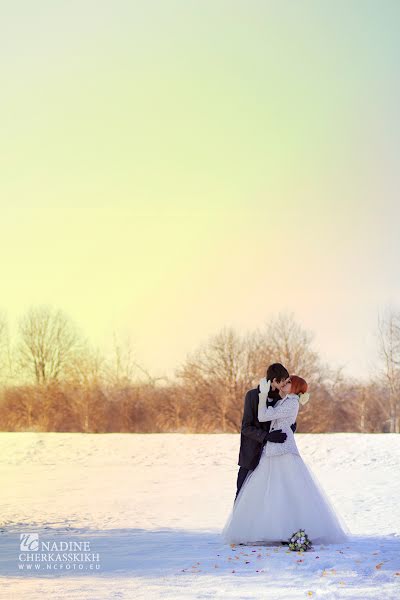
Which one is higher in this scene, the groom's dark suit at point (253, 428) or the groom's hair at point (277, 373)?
the groom's hair at point (277, 373)

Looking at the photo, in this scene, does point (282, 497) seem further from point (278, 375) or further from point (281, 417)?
point (278, 375)

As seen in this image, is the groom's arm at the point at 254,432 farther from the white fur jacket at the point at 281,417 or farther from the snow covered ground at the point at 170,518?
the snow covered ground at the point at 170,518

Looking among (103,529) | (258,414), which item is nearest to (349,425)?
(103,529)

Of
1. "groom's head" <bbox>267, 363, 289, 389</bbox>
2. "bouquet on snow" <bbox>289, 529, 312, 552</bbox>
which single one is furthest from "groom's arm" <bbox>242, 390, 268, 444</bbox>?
"bouquet on snow" <bbox>289, 529, 312, 552</bbox>

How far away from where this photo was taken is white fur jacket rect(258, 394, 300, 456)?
28.2 ft

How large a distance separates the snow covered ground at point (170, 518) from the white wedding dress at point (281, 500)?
0.80 ft

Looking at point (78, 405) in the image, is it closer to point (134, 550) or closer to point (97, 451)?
point (97, 451)

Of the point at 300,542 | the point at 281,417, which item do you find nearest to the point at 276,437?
the point at 281,417

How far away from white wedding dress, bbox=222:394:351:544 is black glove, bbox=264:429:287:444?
5 centimetres

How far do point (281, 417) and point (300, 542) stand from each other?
1.32 metres

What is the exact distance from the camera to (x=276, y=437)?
8.62 m

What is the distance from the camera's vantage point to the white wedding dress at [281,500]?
8.37 meters

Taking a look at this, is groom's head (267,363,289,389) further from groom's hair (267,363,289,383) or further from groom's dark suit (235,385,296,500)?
groom's dark suit (235,385,296,500)

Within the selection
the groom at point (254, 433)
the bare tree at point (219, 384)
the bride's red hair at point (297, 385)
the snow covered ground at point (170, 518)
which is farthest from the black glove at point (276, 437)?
the bare tree at point (219, 384)
